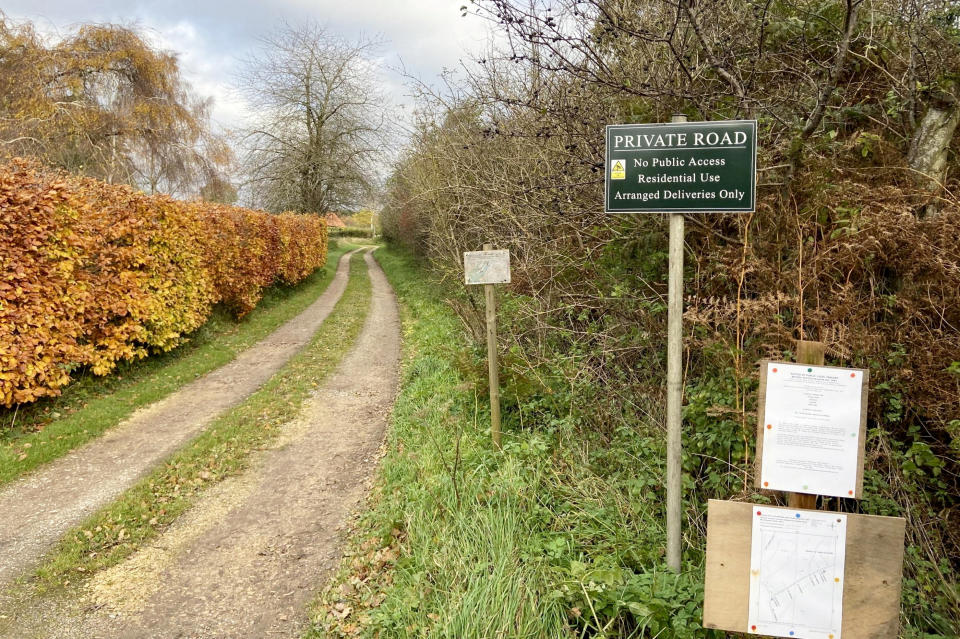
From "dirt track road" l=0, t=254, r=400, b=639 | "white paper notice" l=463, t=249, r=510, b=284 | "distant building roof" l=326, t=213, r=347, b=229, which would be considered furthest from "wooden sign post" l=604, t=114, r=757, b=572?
"distant building roof" l=326, t=213, r=347, b=229

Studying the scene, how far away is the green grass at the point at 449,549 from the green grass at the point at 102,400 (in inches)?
158

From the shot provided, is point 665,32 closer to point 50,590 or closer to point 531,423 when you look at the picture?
point 531,423

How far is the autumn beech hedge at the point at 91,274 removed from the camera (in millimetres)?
6566

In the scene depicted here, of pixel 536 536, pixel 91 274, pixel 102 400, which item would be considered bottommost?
pixel 102 400

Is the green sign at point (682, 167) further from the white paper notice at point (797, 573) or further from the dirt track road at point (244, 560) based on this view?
the dirt track road at point (244, 560)

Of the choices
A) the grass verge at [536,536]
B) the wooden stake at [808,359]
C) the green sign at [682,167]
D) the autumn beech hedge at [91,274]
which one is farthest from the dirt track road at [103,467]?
the wooden stake at [808,359]

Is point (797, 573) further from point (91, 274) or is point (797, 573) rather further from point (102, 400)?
point (91, 274)

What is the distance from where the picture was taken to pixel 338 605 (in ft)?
12.3

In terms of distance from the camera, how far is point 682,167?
2.81 metres

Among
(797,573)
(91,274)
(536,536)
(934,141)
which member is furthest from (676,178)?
(91,274)

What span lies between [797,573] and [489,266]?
3695 mm

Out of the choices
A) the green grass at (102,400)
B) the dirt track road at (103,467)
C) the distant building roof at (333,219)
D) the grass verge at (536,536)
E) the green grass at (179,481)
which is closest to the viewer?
the grass verge at (536,536)

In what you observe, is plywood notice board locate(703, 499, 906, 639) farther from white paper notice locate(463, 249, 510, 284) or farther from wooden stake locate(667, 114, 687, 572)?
white paper notice locate(463, 249, 510, 284)

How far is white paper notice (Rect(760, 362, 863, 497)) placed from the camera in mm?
2342
